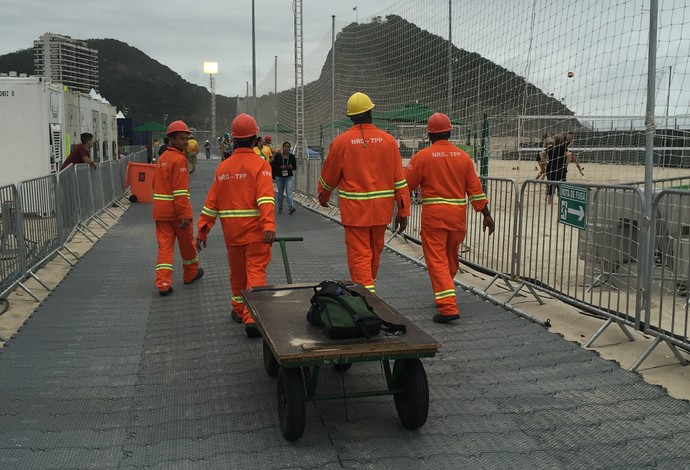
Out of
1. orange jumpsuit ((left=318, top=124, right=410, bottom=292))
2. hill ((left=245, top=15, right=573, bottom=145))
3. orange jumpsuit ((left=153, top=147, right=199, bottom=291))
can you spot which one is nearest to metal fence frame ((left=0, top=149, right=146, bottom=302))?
orange jumpsuit ((left=153, top=147, right=199, bottom=291))

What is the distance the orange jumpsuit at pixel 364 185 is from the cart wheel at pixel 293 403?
2193 mm

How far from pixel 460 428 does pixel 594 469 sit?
76 centimetres

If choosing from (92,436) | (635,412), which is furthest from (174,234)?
(635,412)

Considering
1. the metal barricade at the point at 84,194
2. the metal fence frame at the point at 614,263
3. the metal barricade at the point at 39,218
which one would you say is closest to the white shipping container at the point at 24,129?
the metal barricade at the point at 84,194

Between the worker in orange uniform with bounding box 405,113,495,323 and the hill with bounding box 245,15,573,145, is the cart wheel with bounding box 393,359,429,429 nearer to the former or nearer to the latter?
the worker in orange uniform with bounding box 405,113,495,323

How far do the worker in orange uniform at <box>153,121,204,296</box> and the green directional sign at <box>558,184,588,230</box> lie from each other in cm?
370

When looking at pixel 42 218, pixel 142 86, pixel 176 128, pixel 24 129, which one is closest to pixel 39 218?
pixel 42 218

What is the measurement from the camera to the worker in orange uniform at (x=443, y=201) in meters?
6.09

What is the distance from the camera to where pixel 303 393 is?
3582mm

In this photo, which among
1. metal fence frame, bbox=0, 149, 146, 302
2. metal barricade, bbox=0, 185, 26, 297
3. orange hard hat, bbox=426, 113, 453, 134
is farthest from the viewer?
metal fence frame, bbox=0, 149, 146, 302

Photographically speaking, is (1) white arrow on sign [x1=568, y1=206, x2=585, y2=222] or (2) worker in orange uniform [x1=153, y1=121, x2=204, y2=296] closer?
(1) white arrow on sign [x1=568, y1=206, x2=585, y2=222]

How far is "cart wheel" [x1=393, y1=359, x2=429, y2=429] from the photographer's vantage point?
368 centimetres

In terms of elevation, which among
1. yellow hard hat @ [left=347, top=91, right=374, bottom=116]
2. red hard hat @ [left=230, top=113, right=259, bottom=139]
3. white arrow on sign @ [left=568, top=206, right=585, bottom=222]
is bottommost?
white arrow on sign @ [left=568, top=206, right=585, bottom=222]

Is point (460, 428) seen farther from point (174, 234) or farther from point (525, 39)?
point (525, 39)
